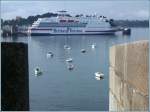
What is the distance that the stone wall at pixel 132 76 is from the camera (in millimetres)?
3230

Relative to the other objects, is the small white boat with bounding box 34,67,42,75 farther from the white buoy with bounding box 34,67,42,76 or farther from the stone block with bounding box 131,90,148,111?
the stone block with bounding box 131,90,148,111

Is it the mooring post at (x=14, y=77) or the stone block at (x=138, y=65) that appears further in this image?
the mooring post at (x=14, y=77)

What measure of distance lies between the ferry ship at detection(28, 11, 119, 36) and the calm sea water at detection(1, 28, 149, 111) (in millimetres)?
916

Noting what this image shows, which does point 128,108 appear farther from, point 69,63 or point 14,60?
point 69,63

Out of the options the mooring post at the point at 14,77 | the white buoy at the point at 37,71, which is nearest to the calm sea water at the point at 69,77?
the white buoy at the point at 37,71

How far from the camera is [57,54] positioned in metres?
49.6

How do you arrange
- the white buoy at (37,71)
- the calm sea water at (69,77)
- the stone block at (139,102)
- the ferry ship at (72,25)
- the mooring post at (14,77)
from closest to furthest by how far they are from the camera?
the stone block at (139,102), the mooring post at (14,77), the calm sea water at (69,77), the white buoy at (37,71), the ferry ship at (72,25)

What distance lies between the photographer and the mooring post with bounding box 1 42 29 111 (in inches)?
178

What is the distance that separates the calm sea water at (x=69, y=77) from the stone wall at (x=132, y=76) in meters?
9.94

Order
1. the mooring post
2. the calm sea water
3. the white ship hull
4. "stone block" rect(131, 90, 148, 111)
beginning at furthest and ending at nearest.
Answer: the white ship hull
the calm sea water
the mooring post
"stone block" rect(131, 90, 148, 111)

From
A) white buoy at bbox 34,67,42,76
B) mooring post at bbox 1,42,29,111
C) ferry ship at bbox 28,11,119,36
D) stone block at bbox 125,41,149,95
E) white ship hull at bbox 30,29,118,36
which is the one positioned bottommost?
white buoy at bbox 34,67,42,76

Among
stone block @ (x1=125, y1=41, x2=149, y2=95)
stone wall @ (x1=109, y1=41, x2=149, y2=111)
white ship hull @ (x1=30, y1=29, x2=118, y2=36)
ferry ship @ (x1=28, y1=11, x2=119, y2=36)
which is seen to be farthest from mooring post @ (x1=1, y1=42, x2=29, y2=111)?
white ship hull @ (x1=30, y1=29, x2=118, y2=36)

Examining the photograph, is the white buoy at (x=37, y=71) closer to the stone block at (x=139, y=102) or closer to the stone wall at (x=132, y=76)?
the stone wall at (x=132, y=76)

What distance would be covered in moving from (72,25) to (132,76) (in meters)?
35.3
